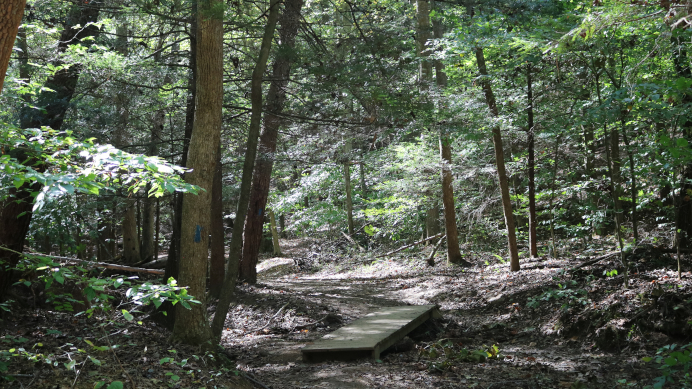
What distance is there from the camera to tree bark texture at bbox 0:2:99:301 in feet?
21.6

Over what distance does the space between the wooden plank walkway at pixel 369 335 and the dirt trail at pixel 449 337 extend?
0.18m

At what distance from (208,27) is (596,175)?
11641 millimetres

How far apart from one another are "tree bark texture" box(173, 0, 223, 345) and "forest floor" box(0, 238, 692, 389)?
365 millimetres

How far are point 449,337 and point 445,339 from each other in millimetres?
490

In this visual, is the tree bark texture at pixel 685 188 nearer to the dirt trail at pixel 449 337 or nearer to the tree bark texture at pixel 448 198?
the dirt trail at pixel 449 337

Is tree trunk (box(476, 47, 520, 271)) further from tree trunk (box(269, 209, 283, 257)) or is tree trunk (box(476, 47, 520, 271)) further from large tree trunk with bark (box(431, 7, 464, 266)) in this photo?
tree trunk (box(269, 209, 283, 257))

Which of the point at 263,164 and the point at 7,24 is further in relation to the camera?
the point at 263,164

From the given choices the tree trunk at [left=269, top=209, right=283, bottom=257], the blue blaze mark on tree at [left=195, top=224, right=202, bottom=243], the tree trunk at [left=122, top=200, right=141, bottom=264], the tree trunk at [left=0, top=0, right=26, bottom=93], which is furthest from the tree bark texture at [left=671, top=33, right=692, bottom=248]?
the tree trunk at [left=269, top=209, right=283, bottom=257]

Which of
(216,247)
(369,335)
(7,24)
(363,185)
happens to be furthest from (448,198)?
(7,24)

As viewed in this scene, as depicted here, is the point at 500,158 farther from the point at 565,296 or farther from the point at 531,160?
the point at 565,296

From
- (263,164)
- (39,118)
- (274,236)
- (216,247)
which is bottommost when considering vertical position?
(216,247)

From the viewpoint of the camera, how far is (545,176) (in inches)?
483

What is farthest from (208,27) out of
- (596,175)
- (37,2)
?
(596,175)

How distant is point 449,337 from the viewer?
315 inches
